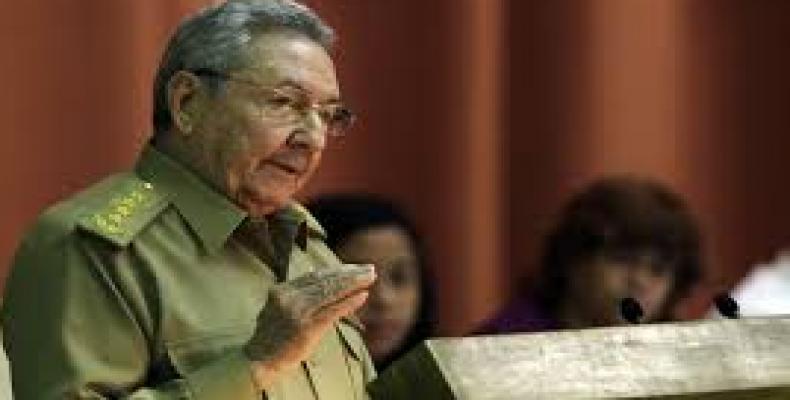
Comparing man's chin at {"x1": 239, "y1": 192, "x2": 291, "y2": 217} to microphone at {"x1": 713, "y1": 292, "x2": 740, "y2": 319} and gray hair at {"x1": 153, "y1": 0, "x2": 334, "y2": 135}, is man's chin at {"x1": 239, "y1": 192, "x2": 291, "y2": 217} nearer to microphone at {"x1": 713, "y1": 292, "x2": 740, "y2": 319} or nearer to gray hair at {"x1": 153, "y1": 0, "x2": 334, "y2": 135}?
gray hair at {"x1": 153, "y1": 0, "x2": 334, "y2": 135}

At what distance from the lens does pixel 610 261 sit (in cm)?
270

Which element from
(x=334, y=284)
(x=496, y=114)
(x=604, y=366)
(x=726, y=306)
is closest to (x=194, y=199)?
(x=334, y=284)

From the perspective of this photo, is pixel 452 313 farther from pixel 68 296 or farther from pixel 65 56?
pixel 68 296

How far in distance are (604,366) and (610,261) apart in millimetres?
1096

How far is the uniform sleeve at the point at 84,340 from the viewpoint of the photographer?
5.13 feet

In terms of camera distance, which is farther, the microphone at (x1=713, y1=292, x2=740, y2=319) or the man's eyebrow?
the microphone at (x1=713, y1=292, x2=740, y2=319)

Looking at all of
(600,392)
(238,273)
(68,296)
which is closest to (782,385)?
(600,392)

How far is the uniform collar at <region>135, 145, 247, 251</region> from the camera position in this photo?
1.68m

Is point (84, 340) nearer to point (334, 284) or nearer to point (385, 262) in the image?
point (334, 284)

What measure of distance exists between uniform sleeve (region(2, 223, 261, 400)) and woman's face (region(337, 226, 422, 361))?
0.94 metres

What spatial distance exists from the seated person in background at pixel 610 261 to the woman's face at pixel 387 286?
173 millimetres

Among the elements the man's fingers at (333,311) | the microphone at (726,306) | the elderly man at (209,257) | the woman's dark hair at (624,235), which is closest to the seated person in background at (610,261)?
the woman's dark hair at (624,235)

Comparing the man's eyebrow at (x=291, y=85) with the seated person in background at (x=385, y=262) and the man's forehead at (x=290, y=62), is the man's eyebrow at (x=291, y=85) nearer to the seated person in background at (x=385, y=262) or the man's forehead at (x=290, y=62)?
the man's forehead at (x=290, y=62)

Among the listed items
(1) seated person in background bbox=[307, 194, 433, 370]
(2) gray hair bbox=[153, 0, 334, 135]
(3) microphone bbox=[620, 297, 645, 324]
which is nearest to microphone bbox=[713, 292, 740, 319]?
(3) microphone bbox=[620, 297, 645, 324]
